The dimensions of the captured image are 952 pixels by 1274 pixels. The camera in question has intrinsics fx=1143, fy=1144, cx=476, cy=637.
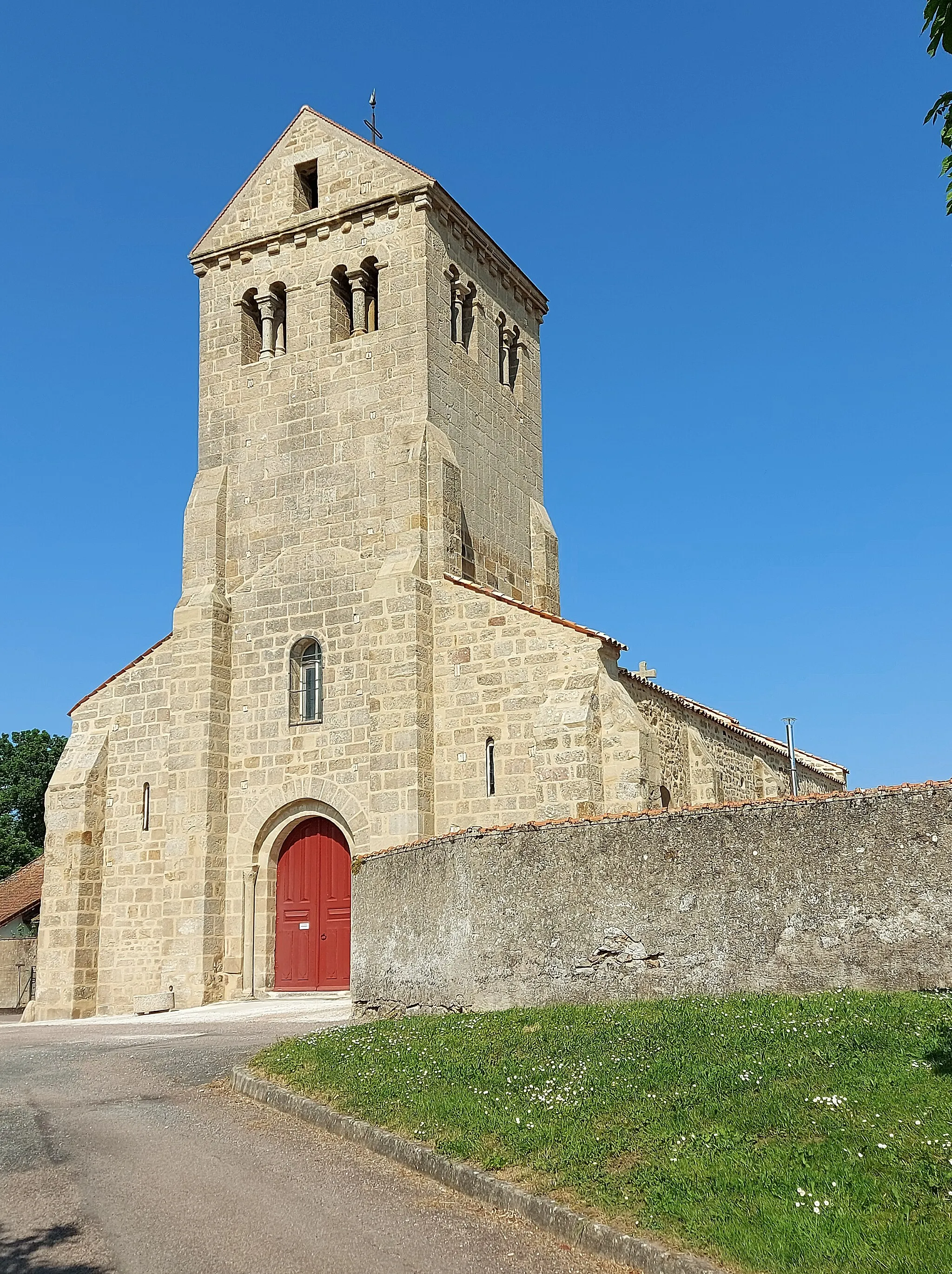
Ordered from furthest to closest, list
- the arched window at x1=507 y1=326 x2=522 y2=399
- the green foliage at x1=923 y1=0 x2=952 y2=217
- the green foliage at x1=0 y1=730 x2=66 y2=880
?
the green foliage at x1=0 y1=730 x2=66 y2=880, the arched window at x1=507 y1=326 x2=522 y2=399, the green foliage at x1=923 y1=0 x2=952 y2=217

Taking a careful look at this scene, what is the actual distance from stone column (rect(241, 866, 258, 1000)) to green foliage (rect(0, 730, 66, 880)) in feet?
66.6

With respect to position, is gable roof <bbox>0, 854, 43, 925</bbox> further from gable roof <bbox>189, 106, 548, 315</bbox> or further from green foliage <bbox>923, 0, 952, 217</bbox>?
green foliage <bbox>923, 0, 952, 217</bbox>

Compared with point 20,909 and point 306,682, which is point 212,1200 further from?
point 20,909

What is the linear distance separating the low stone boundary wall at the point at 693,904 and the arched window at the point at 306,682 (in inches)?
318

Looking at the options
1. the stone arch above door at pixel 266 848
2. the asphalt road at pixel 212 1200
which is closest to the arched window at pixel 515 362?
the stone arch above door at pixel 266 848

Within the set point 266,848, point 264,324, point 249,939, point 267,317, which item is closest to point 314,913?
point 249,939

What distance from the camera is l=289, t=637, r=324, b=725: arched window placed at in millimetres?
19672

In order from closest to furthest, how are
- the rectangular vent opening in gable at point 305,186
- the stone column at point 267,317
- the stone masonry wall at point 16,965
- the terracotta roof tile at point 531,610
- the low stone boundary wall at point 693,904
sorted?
the low stone boundary wall at point 693,904 < the terracotta roof tile at point 531,610 < the stone column at point 267,317 < the rectangular vent opening in gable at point 305,186 < the stone masonry wall at point 16,965

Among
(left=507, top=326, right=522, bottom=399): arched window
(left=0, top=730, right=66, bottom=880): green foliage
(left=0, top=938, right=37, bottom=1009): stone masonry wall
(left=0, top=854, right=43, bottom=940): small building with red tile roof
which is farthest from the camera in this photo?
(left=0, top=730, right=66, bottom=880): green foliage

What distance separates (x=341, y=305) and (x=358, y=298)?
63 centimetres

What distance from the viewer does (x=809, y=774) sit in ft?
100

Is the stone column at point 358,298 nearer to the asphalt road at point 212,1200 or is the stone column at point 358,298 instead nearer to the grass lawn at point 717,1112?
the asphalt road at point 212,1200

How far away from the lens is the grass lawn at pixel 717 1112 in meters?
5.17

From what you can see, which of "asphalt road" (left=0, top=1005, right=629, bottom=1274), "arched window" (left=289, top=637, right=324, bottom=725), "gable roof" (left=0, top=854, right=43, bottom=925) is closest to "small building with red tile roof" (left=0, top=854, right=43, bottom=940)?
"gable roof" (left=0, top=854, right=43, bottom=925)
